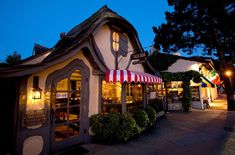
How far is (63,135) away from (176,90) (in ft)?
44.5

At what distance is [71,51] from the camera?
4938 mm

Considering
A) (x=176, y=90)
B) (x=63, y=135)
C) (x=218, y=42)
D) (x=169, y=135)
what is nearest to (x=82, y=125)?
(x=63, y=135)

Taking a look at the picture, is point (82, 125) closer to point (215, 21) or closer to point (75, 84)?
point (75, 84)

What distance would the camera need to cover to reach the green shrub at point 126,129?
19.1ft

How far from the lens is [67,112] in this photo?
17.3 ft

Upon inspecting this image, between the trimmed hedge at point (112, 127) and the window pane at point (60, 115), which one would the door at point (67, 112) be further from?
the trimmed hedge at point (112, 127)

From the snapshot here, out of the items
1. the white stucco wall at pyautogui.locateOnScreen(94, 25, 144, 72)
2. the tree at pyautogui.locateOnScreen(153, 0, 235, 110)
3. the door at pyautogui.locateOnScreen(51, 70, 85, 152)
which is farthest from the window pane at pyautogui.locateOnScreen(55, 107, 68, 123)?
the tree at pyautogui.locateOnScreen(153, 0, 235, 110)

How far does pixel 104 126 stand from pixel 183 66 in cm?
1389

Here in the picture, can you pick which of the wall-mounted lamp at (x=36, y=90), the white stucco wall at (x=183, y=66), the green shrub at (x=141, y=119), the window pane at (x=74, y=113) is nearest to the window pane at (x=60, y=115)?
the window pane at (x=74, y=113)

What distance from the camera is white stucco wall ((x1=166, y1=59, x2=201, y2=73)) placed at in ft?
52.8

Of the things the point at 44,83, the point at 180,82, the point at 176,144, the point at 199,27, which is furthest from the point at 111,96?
the point at 199,27

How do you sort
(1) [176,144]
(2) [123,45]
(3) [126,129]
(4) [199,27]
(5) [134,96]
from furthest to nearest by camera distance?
(4) [199,27], (5) [134,96], (2) [123,45], (3) [126,129], (1) [176,144]

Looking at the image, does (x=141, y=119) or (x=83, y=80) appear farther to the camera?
(x=141, y=119)

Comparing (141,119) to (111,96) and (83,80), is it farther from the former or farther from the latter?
(83,80)
